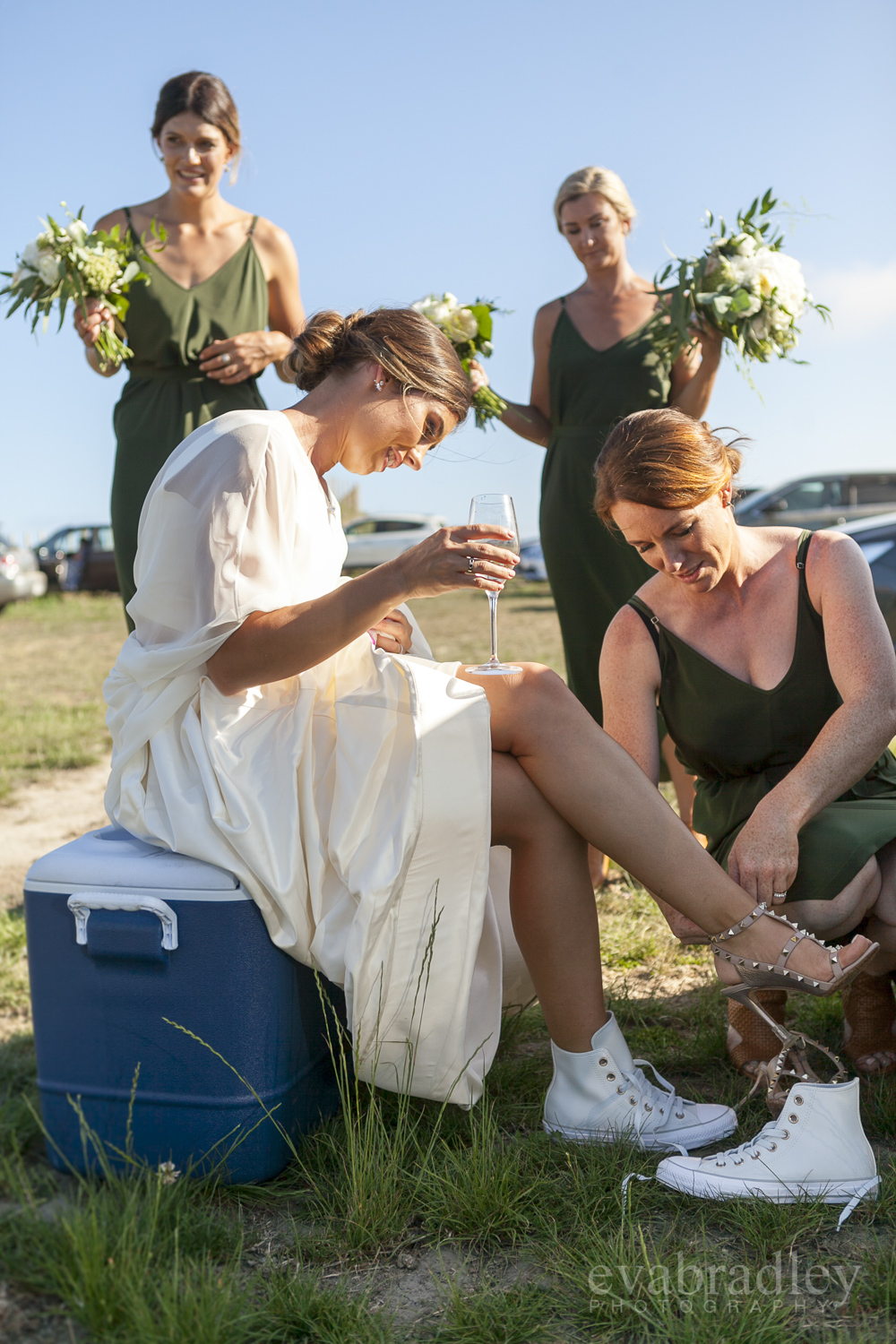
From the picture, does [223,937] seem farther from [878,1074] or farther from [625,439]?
[878,1074]

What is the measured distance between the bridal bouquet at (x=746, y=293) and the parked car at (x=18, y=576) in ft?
50.2

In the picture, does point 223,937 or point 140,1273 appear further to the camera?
point 223,937

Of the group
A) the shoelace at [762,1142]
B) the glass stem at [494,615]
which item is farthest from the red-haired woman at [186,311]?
the shoelace at [762,1142]

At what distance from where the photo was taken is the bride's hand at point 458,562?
1938 millimetres

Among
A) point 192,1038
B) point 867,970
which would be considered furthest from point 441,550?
point 867,970

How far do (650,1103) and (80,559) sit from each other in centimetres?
1849

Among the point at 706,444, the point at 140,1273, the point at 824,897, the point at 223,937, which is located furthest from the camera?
the point at 706,444

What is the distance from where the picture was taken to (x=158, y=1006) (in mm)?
1927

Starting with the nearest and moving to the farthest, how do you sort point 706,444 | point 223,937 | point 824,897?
point 223,937
point 824,897
point 706,444

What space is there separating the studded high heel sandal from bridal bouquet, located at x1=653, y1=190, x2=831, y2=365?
6.42 ft

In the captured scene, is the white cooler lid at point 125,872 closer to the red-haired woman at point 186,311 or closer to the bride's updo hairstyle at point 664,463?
the bride's updo hairstyle at point 664,463

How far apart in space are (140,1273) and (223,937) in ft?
1.68

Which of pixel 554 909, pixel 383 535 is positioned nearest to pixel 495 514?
pixel 554 909

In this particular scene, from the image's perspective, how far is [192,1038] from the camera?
193 cm
